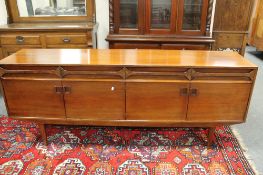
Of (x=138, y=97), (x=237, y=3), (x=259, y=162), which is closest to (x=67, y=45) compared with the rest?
(x=138, y=97)

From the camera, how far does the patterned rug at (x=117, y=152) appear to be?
5.92 feet

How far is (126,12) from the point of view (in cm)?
307

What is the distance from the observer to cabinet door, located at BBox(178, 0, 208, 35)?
299cm

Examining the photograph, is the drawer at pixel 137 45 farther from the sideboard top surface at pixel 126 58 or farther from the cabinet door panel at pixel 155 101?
the cabinet door panel at pixel 155 101

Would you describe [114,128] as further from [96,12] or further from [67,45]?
[96,12]

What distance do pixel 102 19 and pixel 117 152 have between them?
82.6 inches

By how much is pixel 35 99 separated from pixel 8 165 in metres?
0.57

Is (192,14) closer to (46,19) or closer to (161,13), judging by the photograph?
(161,13)

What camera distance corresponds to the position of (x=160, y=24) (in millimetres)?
3111

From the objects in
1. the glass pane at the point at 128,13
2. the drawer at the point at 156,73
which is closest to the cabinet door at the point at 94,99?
the drawer at the point at 156,73

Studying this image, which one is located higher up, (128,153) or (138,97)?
(138,97)

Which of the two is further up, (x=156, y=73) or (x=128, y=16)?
(x=128, y=16)

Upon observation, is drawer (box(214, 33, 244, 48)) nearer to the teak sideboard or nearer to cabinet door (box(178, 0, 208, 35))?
cabinet door (box(178, 0, 208, 35))

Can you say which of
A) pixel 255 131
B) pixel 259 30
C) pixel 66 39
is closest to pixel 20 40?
pixel 66 39
